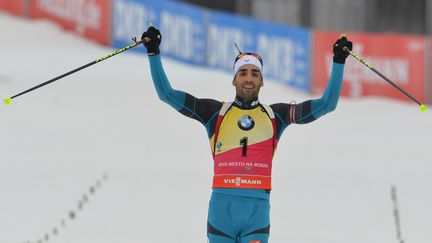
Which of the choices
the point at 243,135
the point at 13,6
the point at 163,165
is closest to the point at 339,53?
the point at 243,135

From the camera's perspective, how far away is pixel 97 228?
10.4m

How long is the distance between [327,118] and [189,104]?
1288 cm

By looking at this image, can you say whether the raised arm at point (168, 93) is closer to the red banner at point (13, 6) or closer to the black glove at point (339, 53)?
the black glove at point (339, 53)

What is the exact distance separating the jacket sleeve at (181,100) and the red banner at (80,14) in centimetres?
1915

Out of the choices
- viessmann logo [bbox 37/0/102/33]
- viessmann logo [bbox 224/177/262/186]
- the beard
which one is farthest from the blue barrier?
viessmann logo [bbox 224/177/262/186]

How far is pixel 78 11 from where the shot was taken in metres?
26.2

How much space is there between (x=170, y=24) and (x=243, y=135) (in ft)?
61.1

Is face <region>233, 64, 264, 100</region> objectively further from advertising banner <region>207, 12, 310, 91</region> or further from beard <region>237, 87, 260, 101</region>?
advertising banner <region>207, 12, 310, 91</region>

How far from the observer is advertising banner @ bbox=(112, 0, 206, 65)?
80.9ft

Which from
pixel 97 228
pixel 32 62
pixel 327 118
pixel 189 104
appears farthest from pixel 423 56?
pixel 189 104

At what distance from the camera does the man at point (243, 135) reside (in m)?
6.30

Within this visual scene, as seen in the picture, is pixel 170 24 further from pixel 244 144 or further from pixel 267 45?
pixel 244 144

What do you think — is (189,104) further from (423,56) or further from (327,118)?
(423,56)

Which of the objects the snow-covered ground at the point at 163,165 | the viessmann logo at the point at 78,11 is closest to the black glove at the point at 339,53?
the snow-covered ground at the point at 163,165
